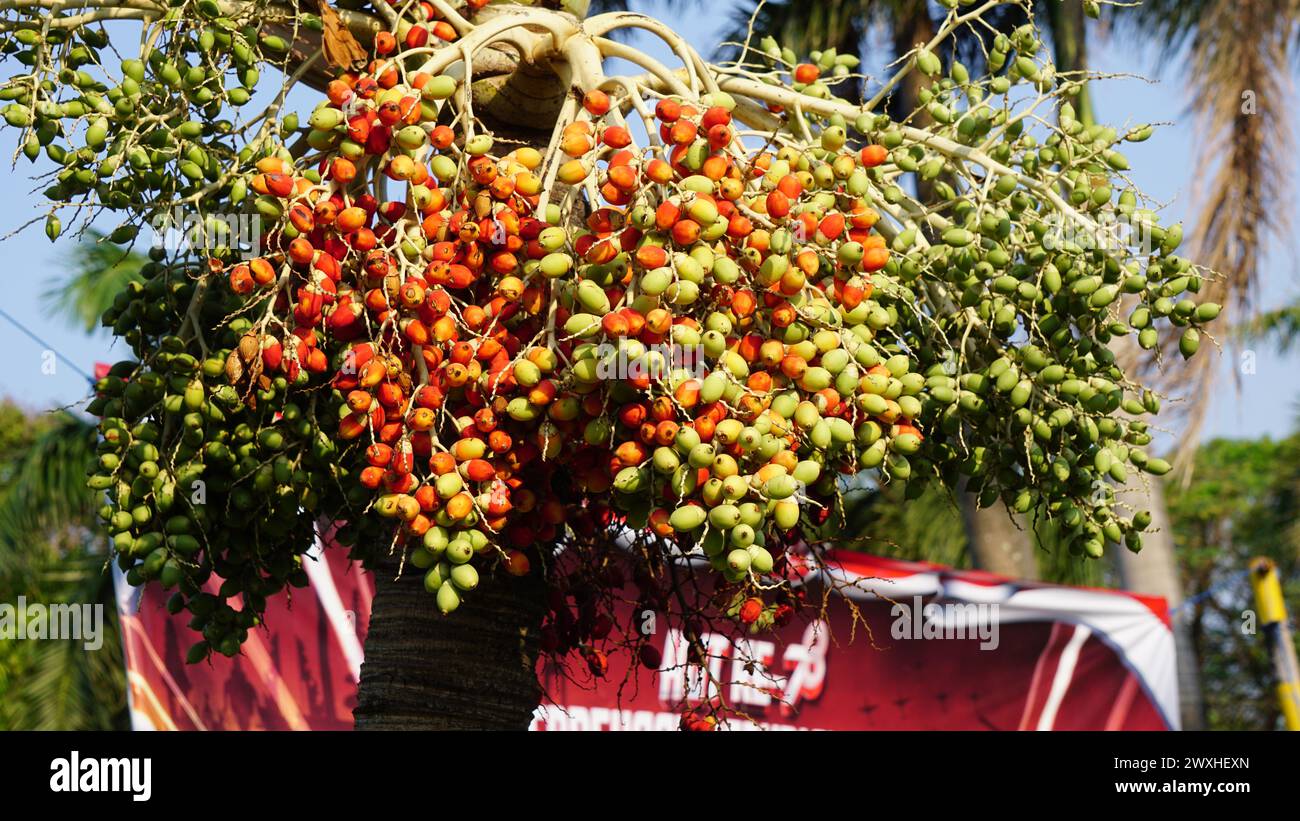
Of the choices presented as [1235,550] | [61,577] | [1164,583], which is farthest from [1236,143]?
[1235,550]

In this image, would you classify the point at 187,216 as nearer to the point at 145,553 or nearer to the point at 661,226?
the point at 145,553

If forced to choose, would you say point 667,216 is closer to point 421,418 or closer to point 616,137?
point 616,137

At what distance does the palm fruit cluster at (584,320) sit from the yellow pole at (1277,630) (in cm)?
466

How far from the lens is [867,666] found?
583cm

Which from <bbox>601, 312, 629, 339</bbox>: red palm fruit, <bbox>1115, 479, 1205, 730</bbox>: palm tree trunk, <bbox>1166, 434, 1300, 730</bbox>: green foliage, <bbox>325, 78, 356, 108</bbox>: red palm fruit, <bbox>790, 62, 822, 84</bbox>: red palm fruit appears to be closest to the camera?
<bbox>601, 312, 629, 339</bbox>: red palm fruit

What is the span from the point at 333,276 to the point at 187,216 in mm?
366

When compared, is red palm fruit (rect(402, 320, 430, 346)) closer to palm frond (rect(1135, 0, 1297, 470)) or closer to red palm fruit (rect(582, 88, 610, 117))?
red palm fruit (rect(582, 88, 610, 117))

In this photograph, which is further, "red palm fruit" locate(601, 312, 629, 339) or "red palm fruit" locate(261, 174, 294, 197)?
"red palm fruit" locate(261, 174, 294, 197)

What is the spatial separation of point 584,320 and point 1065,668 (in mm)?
4942

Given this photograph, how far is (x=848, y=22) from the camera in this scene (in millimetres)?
8383

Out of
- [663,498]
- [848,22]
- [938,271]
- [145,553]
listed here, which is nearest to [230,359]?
[145,553]

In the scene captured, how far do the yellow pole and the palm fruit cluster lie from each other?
466 cm

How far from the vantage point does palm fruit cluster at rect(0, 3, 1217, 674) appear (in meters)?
1.59
